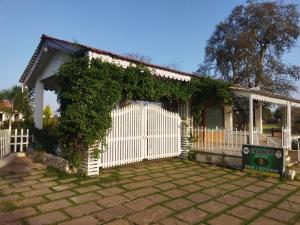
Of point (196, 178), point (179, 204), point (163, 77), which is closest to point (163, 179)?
point (196, 178)

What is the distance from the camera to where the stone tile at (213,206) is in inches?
174

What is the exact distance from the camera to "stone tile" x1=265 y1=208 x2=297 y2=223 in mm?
4141

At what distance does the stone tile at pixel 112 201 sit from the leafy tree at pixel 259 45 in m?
20.1

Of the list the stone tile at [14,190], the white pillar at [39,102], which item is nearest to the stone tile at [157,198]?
the stone tile at [14,190]

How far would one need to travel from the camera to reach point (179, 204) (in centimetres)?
468

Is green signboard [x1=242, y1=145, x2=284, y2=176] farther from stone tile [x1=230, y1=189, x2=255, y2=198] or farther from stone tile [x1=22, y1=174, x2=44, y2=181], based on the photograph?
stone tile [x1=22, y1=174, x2=44, y2=181]

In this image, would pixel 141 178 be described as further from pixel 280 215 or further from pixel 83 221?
pixel 280 215

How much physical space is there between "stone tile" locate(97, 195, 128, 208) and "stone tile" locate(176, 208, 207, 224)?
3.95 feet

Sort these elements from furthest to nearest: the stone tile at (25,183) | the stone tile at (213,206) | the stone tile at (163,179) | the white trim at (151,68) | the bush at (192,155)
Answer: the bush at (192,155), the white trim at (151,68), the stone tile at (163,179), the stone tile at (25,183), the stone tile at (213,206)

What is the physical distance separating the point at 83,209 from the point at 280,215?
11.1ft

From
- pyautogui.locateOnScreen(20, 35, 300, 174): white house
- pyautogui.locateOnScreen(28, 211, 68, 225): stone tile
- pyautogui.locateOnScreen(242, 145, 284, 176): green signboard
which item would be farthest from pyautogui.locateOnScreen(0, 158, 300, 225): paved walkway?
pyautogui.locateOnScreen(20, 35, 300, 174): white house

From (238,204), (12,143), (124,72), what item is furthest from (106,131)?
(12,143)

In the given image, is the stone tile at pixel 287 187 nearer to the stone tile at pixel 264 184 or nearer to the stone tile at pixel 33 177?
the stone tile at pixel 264 184

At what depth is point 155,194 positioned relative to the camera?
527 cm
